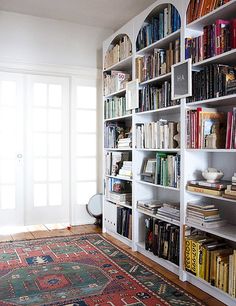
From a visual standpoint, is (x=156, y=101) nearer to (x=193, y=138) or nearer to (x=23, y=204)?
(x=193, y=138)

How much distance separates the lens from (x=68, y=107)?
189 inches

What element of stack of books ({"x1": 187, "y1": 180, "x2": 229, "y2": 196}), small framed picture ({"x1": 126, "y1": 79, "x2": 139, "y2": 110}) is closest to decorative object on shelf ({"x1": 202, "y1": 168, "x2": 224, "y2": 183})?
stack of books ({"x1": 187, "y1": 180, "x2": 229, "y2": 196})

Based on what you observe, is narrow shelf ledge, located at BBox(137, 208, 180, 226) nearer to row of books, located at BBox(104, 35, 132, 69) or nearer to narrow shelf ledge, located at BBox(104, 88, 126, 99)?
narrow shelf ledge, located at BBox(104, 88, 126, 99)

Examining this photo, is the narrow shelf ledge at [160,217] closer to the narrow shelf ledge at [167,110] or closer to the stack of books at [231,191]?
the stack of books at [231,191]

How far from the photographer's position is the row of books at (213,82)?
245 centimetres

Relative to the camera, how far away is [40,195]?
468 cm

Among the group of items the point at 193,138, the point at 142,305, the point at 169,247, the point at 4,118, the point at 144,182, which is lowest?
the point at 142,305

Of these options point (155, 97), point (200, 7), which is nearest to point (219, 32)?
point (200, 7)

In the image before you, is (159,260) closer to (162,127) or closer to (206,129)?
(162,127)

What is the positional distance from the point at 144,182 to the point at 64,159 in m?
1.67

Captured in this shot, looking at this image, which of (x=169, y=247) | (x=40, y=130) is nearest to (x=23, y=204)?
(x=40, y=130)

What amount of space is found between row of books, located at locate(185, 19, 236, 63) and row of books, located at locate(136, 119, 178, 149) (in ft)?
2.11

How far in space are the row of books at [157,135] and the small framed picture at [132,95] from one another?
0.22 meters

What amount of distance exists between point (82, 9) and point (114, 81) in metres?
1.04
